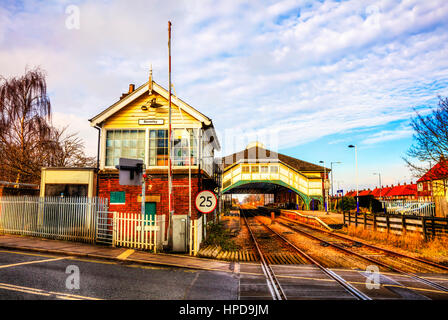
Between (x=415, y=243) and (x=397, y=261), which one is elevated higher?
(x=415, y=243)

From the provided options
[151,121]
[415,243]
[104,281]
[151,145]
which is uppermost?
[151,121]

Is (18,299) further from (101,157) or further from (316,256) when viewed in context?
(101,157)

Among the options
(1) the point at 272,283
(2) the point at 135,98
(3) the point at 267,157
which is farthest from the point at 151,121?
(3) the point at 267,157

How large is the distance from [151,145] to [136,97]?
8.62 ft

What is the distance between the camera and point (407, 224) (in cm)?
1391

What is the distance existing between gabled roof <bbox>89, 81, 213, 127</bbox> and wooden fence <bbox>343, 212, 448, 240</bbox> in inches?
Result: 429

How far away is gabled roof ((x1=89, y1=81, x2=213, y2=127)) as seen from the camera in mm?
14422

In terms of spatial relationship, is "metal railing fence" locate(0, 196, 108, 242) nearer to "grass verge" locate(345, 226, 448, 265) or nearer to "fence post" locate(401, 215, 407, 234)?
"grass verge" locate(345, 226, 448, 265)

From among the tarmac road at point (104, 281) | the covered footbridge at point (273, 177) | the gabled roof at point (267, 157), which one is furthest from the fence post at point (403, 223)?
the gabled roof at point (267, 157)

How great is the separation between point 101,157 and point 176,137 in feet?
13.3

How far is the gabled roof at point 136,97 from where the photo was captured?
47.3 feet

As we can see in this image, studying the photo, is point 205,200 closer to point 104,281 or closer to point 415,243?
point 104,281

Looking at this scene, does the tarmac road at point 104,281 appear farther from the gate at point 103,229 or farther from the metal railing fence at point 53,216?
the metal railing fence at point 53,216

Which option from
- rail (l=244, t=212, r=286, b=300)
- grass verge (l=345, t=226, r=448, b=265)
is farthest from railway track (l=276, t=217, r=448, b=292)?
rail (l=244, t=212, r=286, b=300)
